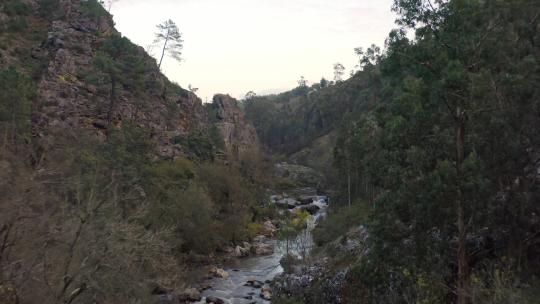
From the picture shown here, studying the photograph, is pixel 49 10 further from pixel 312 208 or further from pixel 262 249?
pixel 262 249

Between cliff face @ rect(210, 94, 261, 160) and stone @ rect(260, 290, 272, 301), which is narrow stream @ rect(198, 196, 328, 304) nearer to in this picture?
stone @ rect(260, 290, 272, 301)

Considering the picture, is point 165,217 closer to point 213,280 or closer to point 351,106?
point 213,280

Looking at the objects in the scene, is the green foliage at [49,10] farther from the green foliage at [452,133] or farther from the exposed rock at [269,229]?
the green foliage at [452,133]

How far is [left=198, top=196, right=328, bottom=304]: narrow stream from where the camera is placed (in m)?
27.7

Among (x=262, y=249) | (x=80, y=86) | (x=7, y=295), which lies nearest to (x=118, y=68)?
(x=80, y=86)

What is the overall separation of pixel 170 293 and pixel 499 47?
72.1ft

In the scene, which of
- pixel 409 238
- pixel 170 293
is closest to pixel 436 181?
pixel 409 238

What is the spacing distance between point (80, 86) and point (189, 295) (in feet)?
113

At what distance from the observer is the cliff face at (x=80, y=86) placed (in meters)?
47.8

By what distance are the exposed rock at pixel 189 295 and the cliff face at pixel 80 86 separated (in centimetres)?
2421

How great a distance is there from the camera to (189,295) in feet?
87.4

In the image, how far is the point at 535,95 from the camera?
1303 cm

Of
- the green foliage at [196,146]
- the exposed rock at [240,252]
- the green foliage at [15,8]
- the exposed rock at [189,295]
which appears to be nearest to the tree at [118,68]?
the green foliage at [196,146]

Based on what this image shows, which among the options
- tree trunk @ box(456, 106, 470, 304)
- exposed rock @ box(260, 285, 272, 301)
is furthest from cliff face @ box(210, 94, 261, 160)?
tree trunk @ box(456, 106, 470, 304)
